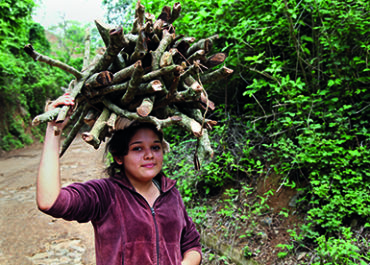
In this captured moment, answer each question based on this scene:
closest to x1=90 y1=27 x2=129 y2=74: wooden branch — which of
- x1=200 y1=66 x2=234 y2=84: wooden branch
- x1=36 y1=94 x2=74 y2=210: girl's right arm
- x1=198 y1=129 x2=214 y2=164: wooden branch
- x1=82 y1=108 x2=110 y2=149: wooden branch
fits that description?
x1=82 y1=108 x2=110 y2=149: wooden branch

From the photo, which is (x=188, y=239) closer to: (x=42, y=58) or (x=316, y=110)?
(x=42, y=58)

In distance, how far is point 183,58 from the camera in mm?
1717

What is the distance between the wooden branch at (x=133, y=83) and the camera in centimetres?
142

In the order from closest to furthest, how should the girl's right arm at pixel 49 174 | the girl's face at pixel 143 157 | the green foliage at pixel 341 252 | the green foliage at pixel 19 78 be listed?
1. the girl's right arm at pixel 49 174
2. the girl's face at pixel 143 157
3. the green foliage at pixel 341 252
4. the green foliage at pixel 19 78

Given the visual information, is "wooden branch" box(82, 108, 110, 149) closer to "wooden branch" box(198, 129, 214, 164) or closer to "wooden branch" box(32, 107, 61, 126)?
"wooden branch" box(32, 107, 61, 126)

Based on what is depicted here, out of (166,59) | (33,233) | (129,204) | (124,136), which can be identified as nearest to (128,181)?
(129,204)

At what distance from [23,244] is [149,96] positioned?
371cm

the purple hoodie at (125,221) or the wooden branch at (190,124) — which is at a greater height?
the wooden branch at (190,124)

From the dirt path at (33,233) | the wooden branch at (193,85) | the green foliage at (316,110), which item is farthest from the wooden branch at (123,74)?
the dirt path at (33,233)

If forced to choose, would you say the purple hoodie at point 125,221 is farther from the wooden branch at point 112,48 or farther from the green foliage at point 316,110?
the green foliage at point 316,110

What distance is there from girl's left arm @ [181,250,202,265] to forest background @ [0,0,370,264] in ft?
4.79

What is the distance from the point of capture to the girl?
1.31 meters

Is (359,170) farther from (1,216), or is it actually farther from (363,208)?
(1,216)

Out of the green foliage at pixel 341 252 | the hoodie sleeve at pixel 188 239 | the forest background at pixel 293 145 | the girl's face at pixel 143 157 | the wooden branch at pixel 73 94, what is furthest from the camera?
the forest background at pixel 293 145
